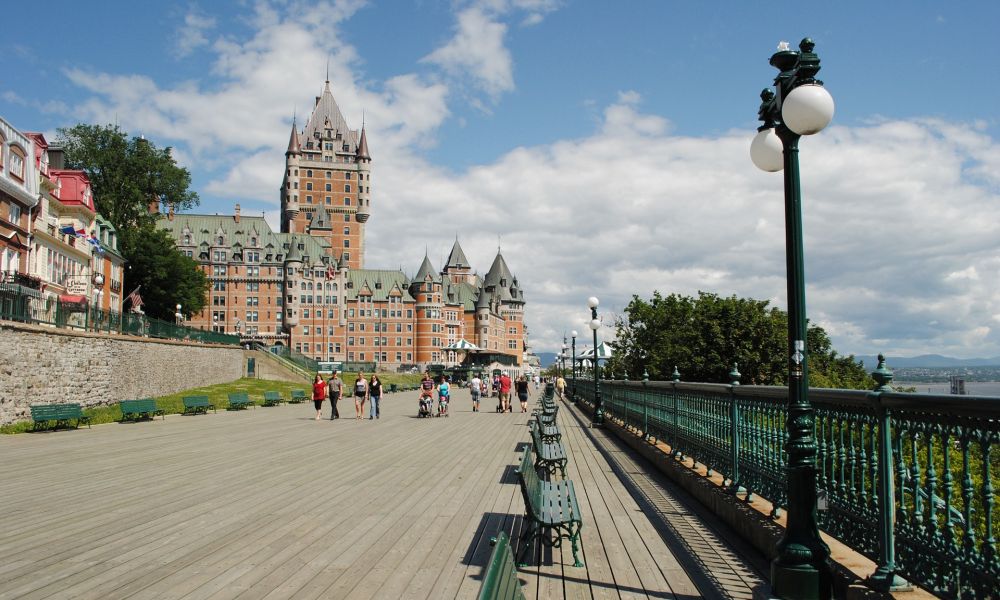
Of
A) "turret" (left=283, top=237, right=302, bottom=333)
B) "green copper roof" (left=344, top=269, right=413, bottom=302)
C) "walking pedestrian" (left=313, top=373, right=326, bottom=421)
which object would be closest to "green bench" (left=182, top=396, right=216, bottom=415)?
"walking pedestrian" (left=313, top=373, right=326, bottom=421)

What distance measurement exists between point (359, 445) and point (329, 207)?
389ft

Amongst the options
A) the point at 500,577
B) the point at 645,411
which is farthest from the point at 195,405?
the point at 500,577

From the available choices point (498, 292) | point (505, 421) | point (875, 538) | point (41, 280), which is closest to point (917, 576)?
point (875, 538)

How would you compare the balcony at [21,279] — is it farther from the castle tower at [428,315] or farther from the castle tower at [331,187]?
the castle tower at [331,187]

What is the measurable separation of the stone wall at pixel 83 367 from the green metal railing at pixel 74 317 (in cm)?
36

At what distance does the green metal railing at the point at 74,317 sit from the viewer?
72.4ft

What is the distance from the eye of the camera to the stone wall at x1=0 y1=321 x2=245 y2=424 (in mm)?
21562

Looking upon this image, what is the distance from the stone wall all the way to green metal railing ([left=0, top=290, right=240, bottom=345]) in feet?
1.19

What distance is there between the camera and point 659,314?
50.5m

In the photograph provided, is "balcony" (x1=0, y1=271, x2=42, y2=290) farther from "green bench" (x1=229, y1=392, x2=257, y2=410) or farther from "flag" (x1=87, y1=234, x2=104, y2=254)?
"green bench" (x1=229, y1=392, x2=257, y2=410)

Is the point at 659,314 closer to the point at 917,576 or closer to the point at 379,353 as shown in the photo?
the point at 917,576

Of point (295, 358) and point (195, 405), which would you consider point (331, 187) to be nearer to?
point (295, 358)

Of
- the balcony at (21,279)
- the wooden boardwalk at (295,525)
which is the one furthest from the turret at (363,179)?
the wooden boardwalk at (295,525)

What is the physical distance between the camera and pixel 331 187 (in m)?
133
